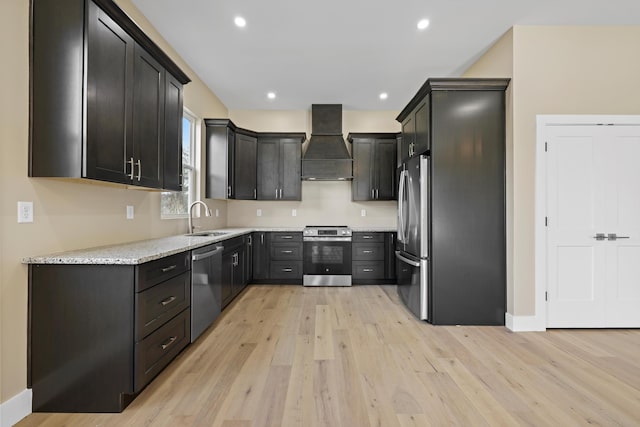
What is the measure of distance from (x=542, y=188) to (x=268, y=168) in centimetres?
390

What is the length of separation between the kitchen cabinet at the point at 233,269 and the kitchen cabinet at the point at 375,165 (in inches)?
88.3

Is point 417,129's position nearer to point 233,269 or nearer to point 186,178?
point 233,269

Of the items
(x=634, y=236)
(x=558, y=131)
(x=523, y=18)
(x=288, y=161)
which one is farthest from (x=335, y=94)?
(x=634, y=236)

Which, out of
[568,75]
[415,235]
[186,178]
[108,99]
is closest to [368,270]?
[415,235]

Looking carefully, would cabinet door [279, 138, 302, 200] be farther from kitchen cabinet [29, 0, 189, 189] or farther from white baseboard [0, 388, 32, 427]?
white baseboard [0, 388, 32, 427]

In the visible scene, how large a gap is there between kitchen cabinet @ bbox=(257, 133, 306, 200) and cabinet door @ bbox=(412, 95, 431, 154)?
2.24 m

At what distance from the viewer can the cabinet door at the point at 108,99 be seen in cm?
180

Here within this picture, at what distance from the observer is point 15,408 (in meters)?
1.65

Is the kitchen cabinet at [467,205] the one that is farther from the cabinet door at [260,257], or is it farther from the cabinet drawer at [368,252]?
the cabinet door at [260,257]

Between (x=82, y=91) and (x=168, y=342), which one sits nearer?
(x=82, y=91)

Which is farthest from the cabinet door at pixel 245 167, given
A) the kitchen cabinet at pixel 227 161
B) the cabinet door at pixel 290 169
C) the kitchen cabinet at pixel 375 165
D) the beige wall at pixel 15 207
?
the beige wall at pixel 15 207

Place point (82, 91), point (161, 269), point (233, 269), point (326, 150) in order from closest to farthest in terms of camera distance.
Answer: point (82, 91), point (161, 269), point (233, 269), point (326, 150)

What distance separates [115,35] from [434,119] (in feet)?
9.25

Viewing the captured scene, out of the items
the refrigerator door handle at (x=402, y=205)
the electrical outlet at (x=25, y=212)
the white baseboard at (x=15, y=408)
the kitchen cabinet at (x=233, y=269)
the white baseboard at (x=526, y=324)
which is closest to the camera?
the white baseboard at (x=15, y=408)
